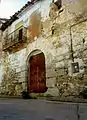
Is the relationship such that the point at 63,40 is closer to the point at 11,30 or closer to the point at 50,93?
the point at 50,93

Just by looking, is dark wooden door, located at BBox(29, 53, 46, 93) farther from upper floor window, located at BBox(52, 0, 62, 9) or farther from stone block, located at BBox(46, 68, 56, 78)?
upper floor window, located at BBox(52, 0, 62, 9)

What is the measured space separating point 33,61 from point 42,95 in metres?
2.59

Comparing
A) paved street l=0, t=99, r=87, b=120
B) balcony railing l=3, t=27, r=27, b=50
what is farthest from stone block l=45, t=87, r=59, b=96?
paved street l=0, t=99, r=87, b=120

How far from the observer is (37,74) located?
12.3 meters

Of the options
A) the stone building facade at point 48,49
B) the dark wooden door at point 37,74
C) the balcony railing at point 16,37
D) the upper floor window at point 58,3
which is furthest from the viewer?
the balcony railing at point 16,37

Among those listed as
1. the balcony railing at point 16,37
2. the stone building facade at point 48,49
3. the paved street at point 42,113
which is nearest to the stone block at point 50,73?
the stone building facade at point 48,49

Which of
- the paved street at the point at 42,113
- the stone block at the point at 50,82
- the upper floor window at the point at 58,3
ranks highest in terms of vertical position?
the upper floor window at the point at 58,3

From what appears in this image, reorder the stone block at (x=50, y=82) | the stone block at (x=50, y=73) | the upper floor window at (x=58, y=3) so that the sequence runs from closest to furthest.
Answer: the stone block at (x=50, y=82)
the stone block at (x=50, y=73)
the upper floor window at (x=58, y=3)

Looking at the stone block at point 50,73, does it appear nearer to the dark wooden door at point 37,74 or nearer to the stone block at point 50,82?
the stone block at point 50,82

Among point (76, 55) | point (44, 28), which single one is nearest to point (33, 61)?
point (44, 28)

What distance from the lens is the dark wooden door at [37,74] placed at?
11742mm

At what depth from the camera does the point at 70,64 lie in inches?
392

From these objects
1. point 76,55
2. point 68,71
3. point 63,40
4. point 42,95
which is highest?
point 63,40

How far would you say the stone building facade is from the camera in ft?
31.9
